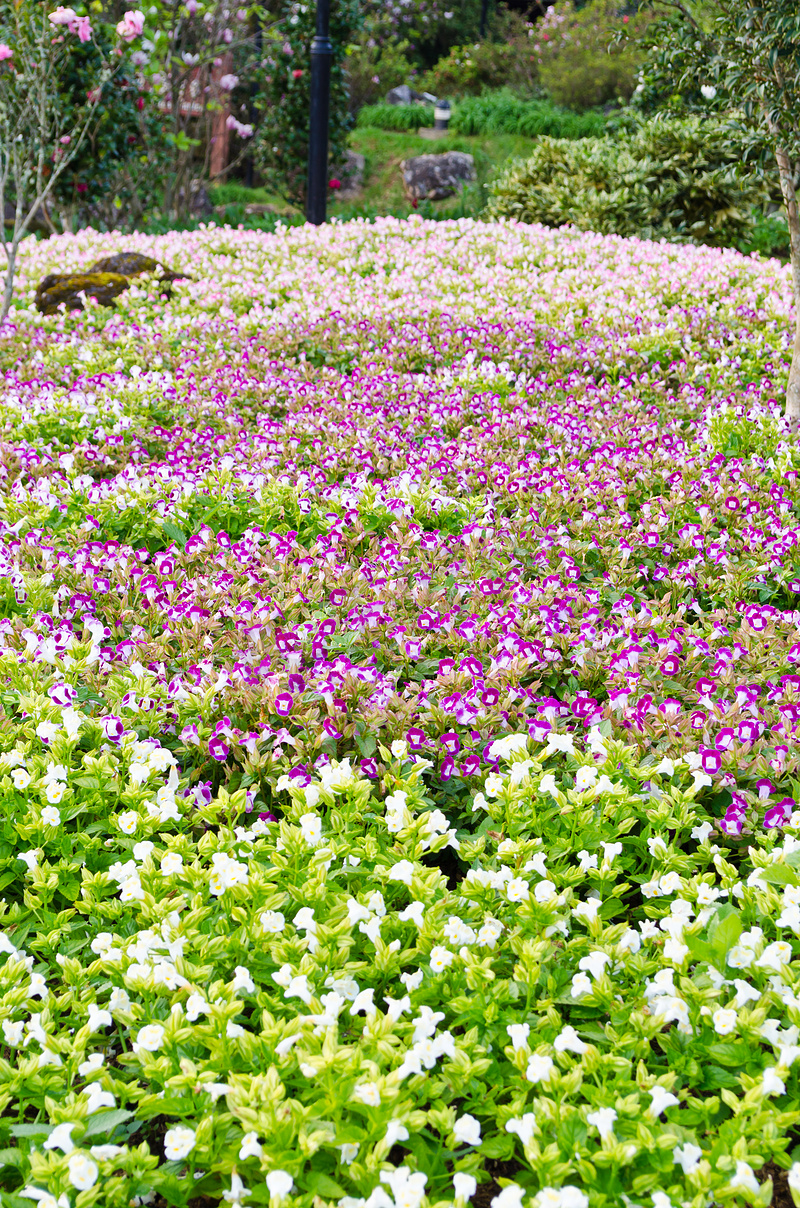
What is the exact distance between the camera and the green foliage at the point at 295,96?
1495cm

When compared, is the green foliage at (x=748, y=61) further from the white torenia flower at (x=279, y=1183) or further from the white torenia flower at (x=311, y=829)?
the white torenia flower at (x=279, y=1183)

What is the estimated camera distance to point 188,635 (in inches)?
127

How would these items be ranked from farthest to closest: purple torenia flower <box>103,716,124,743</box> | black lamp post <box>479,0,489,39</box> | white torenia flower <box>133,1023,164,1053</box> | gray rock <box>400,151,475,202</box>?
black lamp post <box>479,0,489,39</box>
gray rock <box>400,151,475,202</box>
purple torenia flower <box>103,716,124,743</box>
white torenia flower <box>133,1023,164,1053</box>

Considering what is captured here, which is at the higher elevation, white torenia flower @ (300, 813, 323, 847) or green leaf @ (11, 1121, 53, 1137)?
white torenia flower @ (300, 813, 323, 847)

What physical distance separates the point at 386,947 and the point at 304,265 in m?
9.26

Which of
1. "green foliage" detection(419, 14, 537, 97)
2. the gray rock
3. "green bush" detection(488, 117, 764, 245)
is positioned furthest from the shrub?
"green bush" detection(488, 117, 764, 245)

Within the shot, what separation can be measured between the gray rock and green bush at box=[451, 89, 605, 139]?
283 cm

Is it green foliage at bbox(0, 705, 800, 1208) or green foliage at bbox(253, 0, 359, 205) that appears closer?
green foliage at bbox(0, 705, 800, 1208)

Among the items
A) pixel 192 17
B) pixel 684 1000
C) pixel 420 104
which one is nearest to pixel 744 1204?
pixel 684 1000

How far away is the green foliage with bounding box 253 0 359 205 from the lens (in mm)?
14953

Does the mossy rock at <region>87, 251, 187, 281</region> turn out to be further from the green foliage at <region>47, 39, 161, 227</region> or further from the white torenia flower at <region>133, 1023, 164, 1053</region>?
the white torenia flower at <region>133, 1023, 164, 1053</region>

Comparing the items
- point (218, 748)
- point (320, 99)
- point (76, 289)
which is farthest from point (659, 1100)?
point (320, 99)

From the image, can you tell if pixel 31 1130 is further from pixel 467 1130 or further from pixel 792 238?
pixel 792 238

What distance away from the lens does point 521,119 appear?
19.8m
